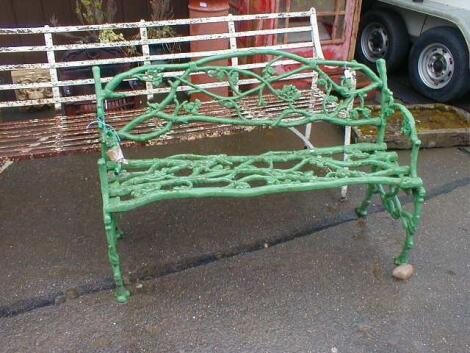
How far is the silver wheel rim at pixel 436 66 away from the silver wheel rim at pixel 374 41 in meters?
0.64

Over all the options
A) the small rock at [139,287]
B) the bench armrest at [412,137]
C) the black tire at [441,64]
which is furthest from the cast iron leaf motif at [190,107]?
the black tire at [441,64]

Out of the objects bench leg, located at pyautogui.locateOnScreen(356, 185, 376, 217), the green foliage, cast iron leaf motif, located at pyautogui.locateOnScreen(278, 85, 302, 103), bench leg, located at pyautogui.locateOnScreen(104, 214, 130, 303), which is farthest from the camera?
the green foliage

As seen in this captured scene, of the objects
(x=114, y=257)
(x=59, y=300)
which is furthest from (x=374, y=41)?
(x=59, y=300)

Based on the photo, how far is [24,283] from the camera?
266cm

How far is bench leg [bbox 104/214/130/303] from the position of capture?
2.30m

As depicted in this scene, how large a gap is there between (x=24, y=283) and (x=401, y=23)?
15.8 ft

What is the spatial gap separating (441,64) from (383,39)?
96 cm

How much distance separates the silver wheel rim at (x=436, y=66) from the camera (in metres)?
4.88

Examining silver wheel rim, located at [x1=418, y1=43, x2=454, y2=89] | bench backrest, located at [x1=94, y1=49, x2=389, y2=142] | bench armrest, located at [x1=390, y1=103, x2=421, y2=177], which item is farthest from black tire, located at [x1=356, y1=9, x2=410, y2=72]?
bench armrest, located at [x1=390, y1=103, x2=421, y2=177]

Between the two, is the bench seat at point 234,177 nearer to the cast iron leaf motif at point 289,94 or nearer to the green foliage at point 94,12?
the cast iron leaf motif at point 289,94

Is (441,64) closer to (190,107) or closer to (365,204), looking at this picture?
(365,204)

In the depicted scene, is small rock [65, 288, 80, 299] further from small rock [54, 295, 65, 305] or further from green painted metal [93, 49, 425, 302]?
green painted metal [93, 49, 425, 302]

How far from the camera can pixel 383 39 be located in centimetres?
574

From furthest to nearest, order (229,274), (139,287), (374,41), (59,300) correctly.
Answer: (374,41), (229,274), (139,287), (59,300)
